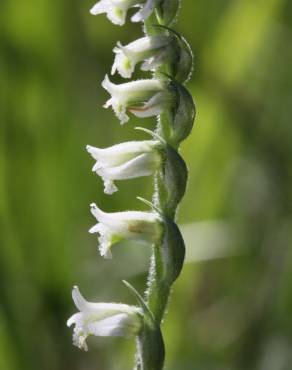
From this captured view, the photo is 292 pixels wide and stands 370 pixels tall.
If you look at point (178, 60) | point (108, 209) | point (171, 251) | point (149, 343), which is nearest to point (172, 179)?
point (171, 251)

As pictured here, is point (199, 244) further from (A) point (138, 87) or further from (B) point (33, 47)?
(A) point (138, 87)

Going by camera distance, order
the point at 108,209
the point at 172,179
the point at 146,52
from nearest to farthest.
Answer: the point at 146,52 → the point at 172,179 → the point at 108,209

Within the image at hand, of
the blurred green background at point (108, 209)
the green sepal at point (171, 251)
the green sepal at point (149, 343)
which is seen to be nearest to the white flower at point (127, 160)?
the green sepal at point (171, 251)

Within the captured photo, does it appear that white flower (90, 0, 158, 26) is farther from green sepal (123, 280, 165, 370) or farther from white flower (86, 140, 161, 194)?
green sepal (123, 280, 165, 370)

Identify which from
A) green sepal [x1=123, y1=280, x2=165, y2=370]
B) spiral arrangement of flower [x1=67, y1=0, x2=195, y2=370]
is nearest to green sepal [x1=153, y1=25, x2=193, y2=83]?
spiral arrangement of flower [x1=67, y1=0, x2=195, y2=370]

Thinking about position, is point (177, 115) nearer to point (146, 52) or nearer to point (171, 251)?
point (146, 52)

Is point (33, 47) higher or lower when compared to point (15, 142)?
higher

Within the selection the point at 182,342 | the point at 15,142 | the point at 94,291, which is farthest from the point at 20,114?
the point at 182,342
